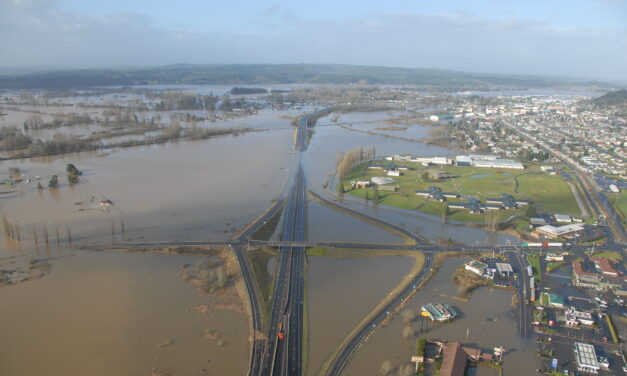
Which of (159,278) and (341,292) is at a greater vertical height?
(159,278)

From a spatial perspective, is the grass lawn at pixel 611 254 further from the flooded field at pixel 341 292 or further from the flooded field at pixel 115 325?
the flooded field at pixel 115 325

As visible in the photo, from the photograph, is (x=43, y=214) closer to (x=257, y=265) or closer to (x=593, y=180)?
(x=257, y=265)

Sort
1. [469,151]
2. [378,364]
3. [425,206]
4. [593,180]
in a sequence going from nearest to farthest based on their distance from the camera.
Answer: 1. [378,364]
2. [425,206]
3. [593,180]
4. [469,151]

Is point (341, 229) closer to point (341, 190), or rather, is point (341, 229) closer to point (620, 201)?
point (341, 190)

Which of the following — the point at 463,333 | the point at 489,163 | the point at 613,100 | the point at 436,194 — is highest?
the point at 613,100

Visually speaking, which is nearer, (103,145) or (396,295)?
(396,295)

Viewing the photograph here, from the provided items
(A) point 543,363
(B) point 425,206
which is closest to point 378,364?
A: (A) point 543,363

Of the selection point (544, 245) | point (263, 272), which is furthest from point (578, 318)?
point (263, 272)
